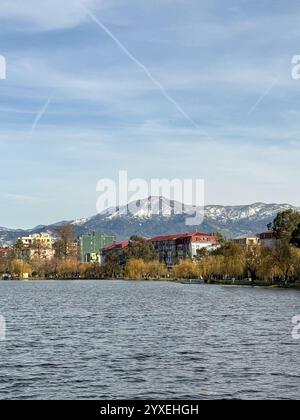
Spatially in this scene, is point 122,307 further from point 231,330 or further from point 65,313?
point 231,330

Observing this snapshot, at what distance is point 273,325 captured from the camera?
Result: 179 feet

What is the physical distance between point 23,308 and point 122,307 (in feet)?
34.4

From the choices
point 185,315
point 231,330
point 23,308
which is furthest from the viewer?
point 23,308

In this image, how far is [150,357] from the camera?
38.0m

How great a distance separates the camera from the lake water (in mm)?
30000

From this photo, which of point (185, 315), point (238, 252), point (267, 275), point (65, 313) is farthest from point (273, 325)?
point (238, 252)

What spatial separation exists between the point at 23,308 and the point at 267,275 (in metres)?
62.0

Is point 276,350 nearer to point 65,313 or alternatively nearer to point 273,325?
point 273,325

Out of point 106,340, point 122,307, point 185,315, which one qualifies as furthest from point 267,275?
point 106,340

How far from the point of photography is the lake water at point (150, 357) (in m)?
30.0

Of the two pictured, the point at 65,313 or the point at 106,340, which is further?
the point at 65,313

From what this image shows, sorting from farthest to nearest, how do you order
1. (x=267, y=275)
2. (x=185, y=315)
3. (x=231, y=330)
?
(x=267, y=275) → (x=185, y=315) → (x=231, y=330)

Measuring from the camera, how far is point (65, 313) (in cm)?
6900
